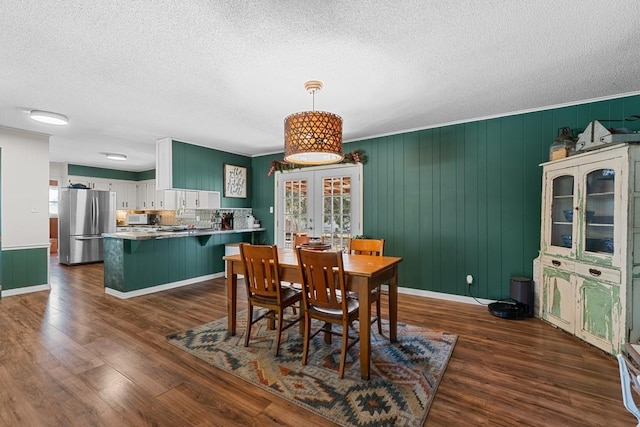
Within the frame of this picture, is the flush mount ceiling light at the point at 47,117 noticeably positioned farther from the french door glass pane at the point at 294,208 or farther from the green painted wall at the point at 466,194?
the green painted wall at the point at 466,194

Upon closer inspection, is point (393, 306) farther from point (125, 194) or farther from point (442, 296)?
point (125, 194)

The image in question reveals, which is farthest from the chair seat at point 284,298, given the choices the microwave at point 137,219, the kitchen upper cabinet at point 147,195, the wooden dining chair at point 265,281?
the microwave at point 137,219

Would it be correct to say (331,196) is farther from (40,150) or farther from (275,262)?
(40,150)

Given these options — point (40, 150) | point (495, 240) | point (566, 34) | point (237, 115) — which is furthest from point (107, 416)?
point (40, 150)

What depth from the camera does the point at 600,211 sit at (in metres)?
2.78

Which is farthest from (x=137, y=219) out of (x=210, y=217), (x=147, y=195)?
(x=210, y=217)

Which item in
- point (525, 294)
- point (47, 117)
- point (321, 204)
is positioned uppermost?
point (47, 117)

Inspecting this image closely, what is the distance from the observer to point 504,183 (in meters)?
3.80

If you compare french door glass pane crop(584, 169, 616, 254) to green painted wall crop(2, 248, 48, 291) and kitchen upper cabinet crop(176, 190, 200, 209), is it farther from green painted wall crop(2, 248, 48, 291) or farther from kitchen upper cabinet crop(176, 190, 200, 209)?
green painted wall crop(2, 248, 48, 291)

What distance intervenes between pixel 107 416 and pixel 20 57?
2.68 metres

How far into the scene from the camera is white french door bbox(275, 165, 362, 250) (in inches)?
197

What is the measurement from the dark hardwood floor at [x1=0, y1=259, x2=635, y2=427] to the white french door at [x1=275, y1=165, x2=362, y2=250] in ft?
6.37

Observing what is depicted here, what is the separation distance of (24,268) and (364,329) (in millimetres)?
5159

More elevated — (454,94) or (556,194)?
(454,94)
